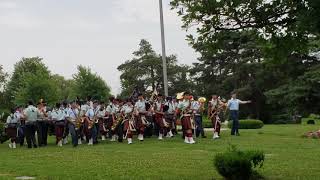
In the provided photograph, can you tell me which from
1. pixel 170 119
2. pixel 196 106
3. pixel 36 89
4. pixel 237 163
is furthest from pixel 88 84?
pixel 237 163

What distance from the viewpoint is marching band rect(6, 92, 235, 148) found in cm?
2444

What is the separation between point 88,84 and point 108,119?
27511 millimetres

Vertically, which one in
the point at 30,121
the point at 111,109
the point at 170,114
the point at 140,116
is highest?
the point at 111,109

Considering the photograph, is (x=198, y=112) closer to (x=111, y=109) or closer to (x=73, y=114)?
(x=111, y=109)

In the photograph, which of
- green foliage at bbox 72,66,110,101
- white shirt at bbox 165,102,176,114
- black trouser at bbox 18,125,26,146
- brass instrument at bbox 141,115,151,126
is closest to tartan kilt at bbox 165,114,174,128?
white shirt at bbox 165,102,176,114

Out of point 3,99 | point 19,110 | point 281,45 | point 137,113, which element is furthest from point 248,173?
point 3,99

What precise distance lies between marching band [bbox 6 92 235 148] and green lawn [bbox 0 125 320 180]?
11.4 feet

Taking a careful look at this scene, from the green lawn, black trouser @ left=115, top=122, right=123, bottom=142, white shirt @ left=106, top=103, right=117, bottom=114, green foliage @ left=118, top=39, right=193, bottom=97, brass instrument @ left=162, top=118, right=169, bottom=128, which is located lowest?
the green lawn

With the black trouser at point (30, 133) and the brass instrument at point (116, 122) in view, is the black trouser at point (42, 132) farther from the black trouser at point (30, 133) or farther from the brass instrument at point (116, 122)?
the brass instrument at point (116, 122)

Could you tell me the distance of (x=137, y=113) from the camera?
25188 millimetres

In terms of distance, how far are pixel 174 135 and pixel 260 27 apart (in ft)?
56.4

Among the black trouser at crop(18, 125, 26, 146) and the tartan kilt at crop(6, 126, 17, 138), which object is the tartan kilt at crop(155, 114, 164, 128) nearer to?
the black trouser at crop(18, 125, 26, 146)

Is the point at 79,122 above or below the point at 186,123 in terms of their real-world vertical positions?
above

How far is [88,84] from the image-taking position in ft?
176
